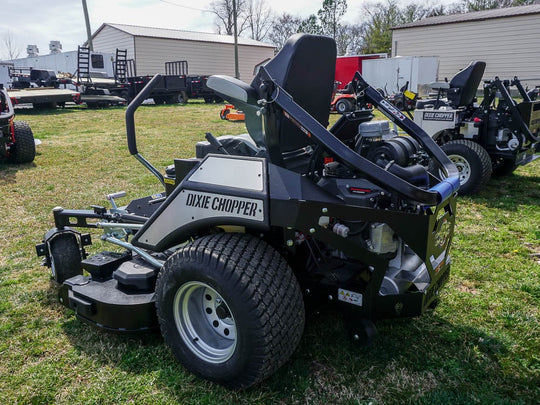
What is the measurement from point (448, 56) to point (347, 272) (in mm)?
28940

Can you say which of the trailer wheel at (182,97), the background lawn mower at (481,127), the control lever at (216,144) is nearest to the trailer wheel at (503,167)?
the background lawn mower at (481,127)

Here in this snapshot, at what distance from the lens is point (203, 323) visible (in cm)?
256

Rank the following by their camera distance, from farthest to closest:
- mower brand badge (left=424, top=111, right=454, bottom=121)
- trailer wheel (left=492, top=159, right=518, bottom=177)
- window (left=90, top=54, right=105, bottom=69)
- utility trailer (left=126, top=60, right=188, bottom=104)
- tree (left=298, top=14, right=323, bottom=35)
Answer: tree (left=298, top=14, right=323, bottom=35) → window (left=90, top=54, right=105, bottom=69) → utility trailer (left=126, top=60, right=188, bottom=104) → trailer wheel (left=492, top=159, right=518, bottom=177) → mower brand badge (left=424, top=111, right=454, bottom=121)

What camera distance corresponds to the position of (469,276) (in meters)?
3.81

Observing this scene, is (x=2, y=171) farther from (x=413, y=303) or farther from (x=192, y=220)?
(x=413, y=303)

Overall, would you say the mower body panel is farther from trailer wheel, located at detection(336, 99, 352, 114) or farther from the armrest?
trailer wheel, located at detection(336, 99, 352, 114)

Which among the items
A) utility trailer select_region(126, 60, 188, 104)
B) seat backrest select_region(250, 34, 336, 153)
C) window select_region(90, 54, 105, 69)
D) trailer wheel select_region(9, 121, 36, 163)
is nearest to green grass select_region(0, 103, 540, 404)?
seat backrest select_region(250, 34, 336, 153)

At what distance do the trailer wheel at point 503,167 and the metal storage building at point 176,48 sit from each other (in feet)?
90.9

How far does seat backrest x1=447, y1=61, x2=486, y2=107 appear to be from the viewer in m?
6.90

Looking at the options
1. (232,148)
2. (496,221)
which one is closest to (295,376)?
(232,148)

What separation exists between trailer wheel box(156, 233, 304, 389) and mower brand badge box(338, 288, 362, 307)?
28cm

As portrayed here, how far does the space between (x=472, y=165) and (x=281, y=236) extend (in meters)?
4.61

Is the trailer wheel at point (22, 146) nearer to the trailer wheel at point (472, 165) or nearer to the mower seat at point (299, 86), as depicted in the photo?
the mower seat at point (299, 86)

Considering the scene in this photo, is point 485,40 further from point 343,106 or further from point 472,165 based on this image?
point 343,106
